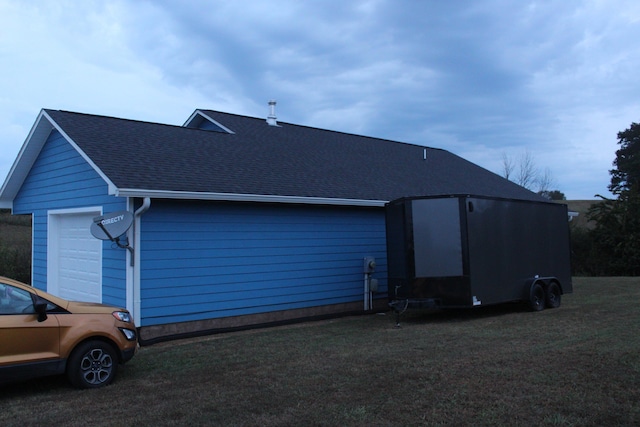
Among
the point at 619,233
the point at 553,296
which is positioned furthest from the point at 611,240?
the point at 553,296

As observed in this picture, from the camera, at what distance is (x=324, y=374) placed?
285 inches

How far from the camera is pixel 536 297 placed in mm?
12938

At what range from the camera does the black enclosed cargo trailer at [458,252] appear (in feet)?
37.7

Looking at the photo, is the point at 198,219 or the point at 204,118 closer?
the point at 198,219

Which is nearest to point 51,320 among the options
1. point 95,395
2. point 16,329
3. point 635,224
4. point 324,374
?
point 16,329

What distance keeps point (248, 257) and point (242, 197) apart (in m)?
1.35

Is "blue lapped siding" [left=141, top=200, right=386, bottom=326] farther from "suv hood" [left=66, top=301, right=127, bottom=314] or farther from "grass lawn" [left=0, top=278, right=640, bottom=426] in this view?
"suv hood" [left=66, top=301, right=127, bottom=314]

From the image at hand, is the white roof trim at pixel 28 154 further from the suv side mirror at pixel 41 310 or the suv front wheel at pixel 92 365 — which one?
the suv front wheel at pixel 92 365

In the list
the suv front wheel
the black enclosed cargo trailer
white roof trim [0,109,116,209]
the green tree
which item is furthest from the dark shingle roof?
the green tree

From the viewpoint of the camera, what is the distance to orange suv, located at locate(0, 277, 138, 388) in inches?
256

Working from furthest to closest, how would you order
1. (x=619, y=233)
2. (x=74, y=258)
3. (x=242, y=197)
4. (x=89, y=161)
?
(x=619, y=233), (x=74, y=258), (x=242, y=197), (x=89, y=161)

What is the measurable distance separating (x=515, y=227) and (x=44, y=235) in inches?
429

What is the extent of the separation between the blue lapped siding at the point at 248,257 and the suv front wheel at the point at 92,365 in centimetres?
282

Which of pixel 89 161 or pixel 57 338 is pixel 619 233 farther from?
pixel 57 338
